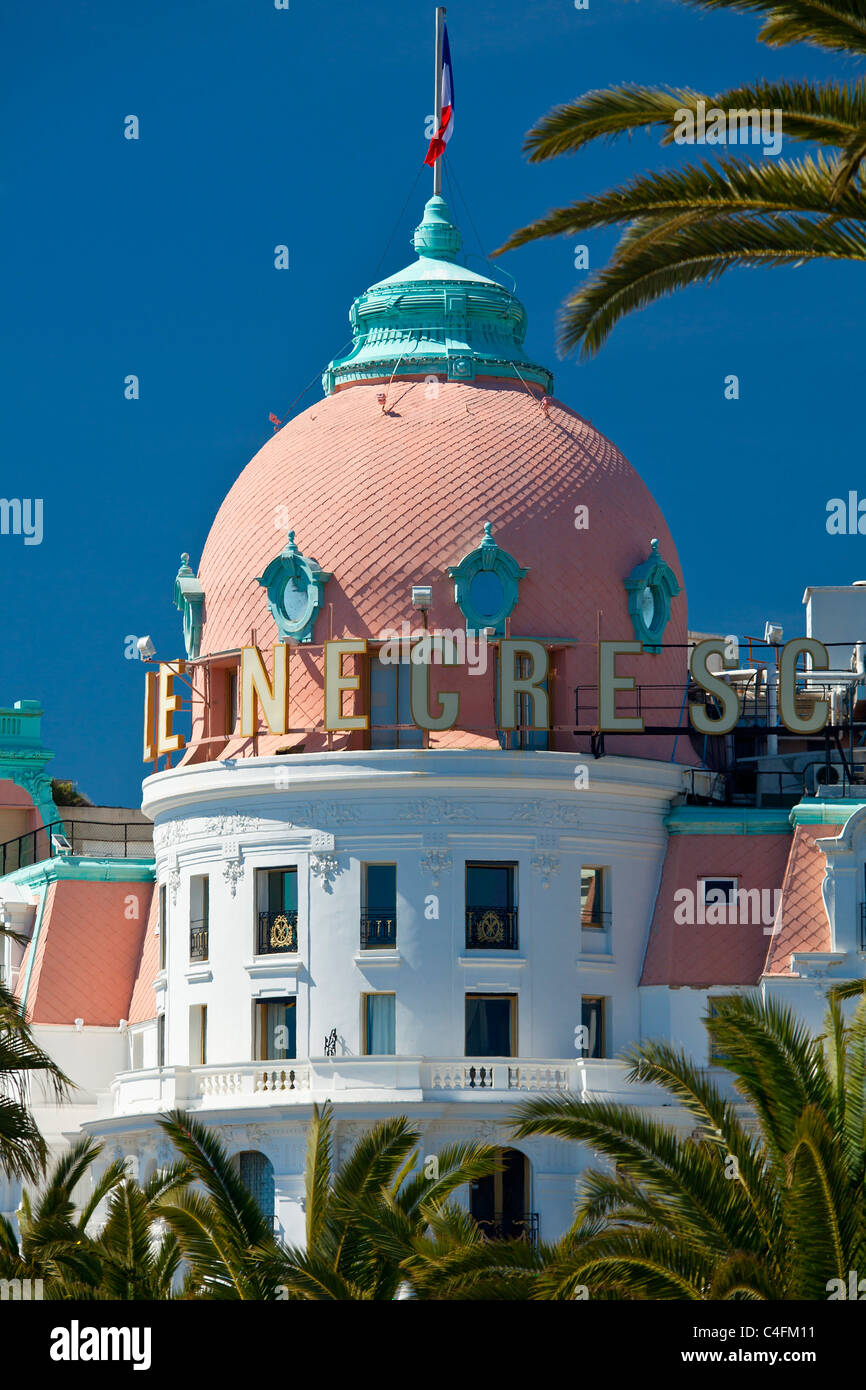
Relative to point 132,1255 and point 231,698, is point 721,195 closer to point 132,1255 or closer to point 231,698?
point 132,1255

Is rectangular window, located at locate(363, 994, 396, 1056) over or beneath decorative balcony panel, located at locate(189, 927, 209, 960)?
beneath

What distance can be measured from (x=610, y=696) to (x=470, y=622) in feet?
11.6

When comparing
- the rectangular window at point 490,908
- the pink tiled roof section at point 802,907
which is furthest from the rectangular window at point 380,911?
the pink tiled roof section at point 802,907

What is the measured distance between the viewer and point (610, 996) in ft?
216

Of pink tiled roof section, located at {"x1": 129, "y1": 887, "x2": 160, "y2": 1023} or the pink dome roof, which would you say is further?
pink tiled roof section, located at {"x1": 129, "y1": 887, "x2": 160, "y2": 1023}

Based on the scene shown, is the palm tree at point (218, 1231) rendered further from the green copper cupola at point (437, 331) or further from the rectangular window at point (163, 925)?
the green copper cupola at point (437, 331)

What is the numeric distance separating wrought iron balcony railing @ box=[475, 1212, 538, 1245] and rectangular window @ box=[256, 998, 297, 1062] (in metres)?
5.94

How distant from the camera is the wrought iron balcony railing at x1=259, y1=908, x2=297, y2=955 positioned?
65.4 m

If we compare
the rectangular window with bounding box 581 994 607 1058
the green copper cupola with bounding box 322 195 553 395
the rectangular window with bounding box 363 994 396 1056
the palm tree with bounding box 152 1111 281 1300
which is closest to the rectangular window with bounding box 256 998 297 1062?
the rectangular window with bounding box 363 994 396 1056

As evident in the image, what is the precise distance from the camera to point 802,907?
6531cm

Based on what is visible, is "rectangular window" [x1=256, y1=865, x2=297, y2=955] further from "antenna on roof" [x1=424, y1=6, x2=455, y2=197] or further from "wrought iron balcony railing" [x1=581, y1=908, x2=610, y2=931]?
"antenna on roof" [x1=424, y1=6, x2=455, y2=197]
